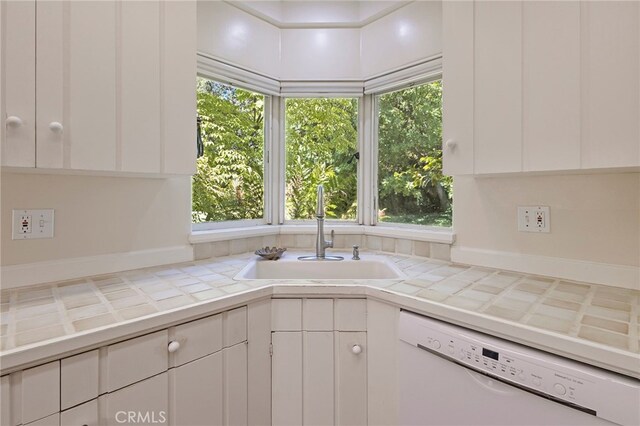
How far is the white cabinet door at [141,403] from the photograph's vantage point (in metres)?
0.85

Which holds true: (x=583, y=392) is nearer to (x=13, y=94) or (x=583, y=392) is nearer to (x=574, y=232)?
(x=574, y=232)

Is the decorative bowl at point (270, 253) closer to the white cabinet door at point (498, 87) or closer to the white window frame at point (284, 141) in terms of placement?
the white window frame at point (284, 141)

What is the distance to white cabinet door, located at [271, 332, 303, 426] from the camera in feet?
3.99

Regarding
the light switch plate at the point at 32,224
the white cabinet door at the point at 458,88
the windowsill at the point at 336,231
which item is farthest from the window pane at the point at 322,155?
the light switch plate at the point at 32,224

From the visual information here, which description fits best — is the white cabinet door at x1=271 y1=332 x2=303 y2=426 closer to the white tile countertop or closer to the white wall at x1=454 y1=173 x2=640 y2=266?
the white tile countertop

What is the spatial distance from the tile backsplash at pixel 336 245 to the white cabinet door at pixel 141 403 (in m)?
0.79

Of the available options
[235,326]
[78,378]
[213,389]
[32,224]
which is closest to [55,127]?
[32,224]

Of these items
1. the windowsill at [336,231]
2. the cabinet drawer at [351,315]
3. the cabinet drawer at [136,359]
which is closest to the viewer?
the cabinet drawer at [136,359]

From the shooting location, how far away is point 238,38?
182cm

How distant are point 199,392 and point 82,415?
1.03 feet

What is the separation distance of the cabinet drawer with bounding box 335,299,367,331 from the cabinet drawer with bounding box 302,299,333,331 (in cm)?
3

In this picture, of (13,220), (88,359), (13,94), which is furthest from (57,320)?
(13,94)

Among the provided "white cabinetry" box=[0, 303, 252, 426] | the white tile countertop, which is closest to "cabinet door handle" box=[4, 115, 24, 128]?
the white tile countertop

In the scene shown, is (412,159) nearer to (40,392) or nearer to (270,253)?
(270,253)
